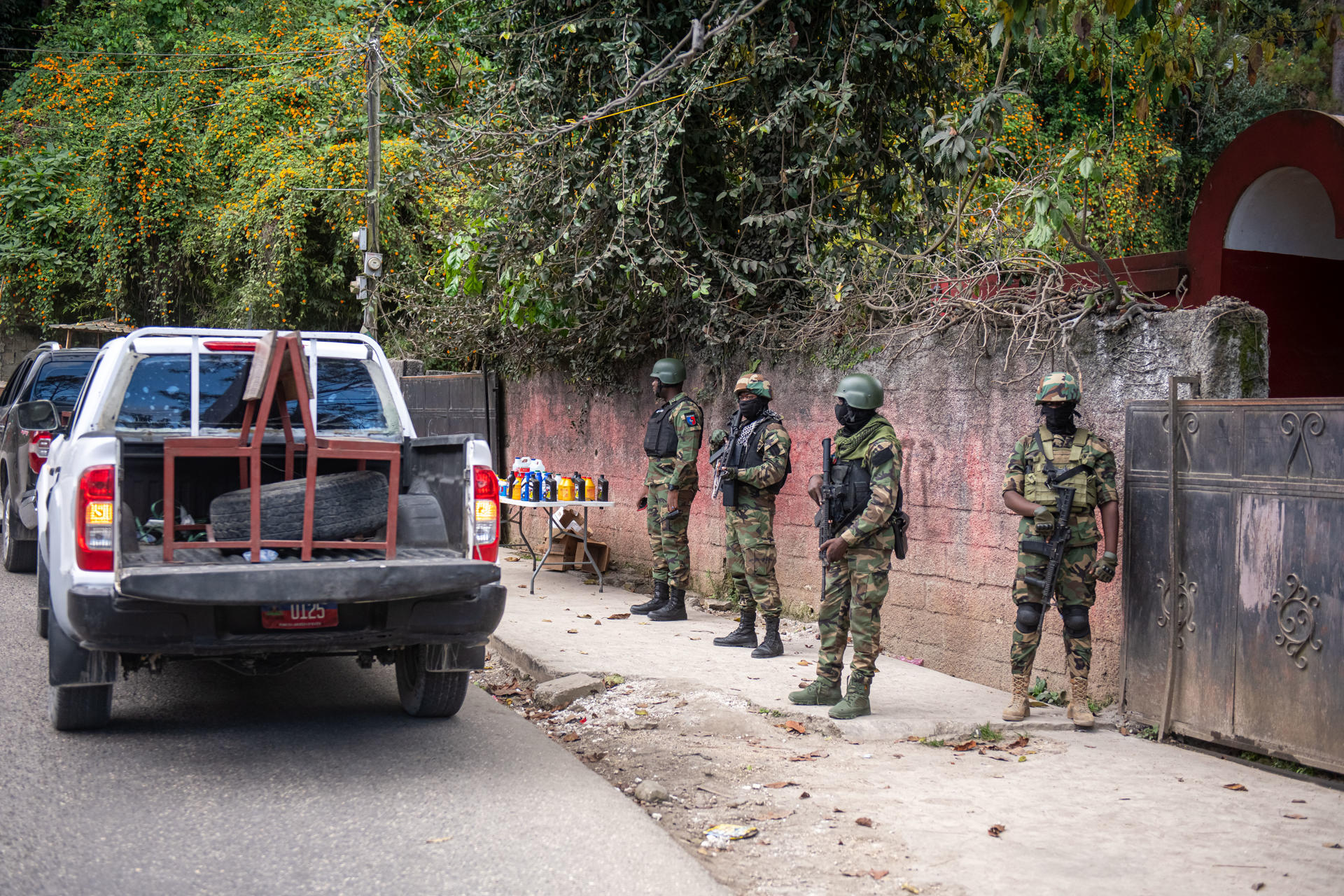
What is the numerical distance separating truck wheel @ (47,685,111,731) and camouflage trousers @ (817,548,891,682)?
3627mm

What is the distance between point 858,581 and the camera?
20.3 feet

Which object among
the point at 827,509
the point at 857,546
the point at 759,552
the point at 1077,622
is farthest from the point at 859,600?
the point at 759,552

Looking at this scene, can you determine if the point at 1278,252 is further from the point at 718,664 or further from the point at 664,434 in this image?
the point at 718,664

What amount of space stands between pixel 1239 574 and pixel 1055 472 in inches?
38.4

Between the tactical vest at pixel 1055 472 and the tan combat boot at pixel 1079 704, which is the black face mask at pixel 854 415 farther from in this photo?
the tan combat boot at pixel 1079 704

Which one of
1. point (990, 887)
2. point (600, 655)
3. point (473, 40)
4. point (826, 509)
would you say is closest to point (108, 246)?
point (473, 40)

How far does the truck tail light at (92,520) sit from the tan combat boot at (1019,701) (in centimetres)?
440

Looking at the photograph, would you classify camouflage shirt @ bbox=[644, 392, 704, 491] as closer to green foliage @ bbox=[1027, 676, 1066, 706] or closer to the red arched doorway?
green foliage @ bbox=[1027, 676, 1066, 706]

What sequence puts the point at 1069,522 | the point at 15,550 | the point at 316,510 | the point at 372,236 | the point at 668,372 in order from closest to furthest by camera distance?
the point at 316,510, the point at 1069,522, the point at 668,372, the point at 15,550, the point at 372,236

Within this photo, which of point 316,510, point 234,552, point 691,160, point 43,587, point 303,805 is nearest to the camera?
point 303,805

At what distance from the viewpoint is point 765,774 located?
5328 mm

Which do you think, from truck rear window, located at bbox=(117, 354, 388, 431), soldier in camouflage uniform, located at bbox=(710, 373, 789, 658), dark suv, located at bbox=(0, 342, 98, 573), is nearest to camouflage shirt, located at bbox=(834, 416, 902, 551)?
soldier in camouflage uniform, located at bbox=(710, 373, 789, 658)

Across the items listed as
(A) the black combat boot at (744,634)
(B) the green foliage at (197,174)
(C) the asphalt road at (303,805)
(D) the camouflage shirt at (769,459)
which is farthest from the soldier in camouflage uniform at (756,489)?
(B) the green foliage at (197,174)

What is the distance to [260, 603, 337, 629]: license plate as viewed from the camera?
4957 mm
